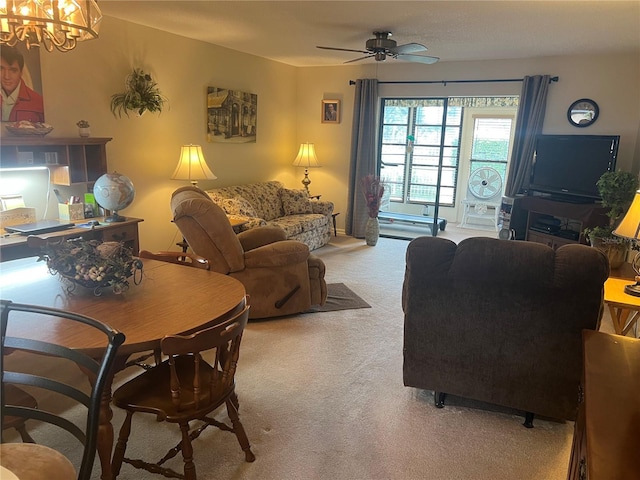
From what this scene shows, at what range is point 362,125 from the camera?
6609 millimetres

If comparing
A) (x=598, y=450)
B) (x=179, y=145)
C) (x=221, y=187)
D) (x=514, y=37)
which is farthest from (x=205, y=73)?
(x=598, y=450)

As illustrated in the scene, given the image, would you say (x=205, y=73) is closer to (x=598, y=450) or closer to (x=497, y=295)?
(x=497, y=295)

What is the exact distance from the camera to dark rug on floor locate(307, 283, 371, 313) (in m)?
4.02

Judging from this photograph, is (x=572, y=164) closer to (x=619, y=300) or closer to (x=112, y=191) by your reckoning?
(x=619, y=300)

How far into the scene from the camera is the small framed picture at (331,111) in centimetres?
681

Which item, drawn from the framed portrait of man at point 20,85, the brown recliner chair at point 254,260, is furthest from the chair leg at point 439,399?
the framed portrait of man at point 20,85

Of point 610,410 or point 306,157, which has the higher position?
point 306,157

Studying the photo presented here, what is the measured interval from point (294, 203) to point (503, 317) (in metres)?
4.17

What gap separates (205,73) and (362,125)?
2.38 m

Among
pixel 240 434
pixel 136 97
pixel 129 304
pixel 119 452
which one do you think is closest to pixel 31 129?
pixel 136 97

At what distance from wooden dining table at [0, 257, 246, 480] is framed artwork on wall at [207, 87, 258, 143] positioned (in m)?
3.31

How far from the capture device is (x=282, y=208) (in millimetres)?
6164

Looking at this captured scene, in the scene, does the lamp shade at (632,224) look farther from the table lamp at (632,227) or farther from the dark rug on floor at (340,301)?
the dark rug on floor at (340,301)

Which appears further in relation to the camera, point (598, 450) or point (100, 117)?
point (100, 117)
